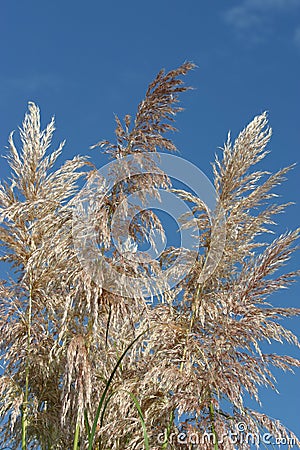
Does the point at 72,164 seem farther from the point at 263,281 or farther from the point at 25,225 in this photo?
the point at 263,281

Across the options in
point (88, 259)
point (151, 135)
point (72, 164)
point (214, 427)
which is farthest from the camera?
point (72, 164)

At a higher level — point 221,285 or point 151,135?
point 151,135

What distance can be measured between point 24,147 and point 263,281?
1684mm

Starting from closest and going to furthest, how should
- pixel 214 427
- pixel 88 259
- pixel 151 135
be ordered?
pixel 214 427 → pixel 88 259 → pixel 151 135

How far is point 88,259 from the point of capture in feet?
12.3

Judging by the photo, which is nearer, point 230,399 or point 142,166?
point 230,399

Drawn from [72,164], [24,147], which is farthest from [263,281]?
[24,147]

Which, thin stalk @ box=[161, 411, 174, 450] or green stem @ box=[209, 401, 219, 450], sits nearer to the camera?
green stem @ box=[209, 401, 219, 450]

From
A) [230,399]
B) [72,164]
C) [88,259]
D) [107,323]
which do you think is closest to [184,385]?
[230,399]

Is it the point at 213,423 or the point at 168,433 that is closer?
the point at 213,423

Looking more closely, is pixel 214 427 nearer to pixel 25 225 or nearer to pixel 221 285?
pixel 221 285

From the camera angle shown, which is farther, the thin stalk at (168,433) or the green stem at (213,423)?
the thin stalk at (168,433)

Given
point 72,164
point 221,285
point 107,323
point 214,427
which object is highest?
point 72,164

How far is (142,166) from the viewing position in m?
3.90
